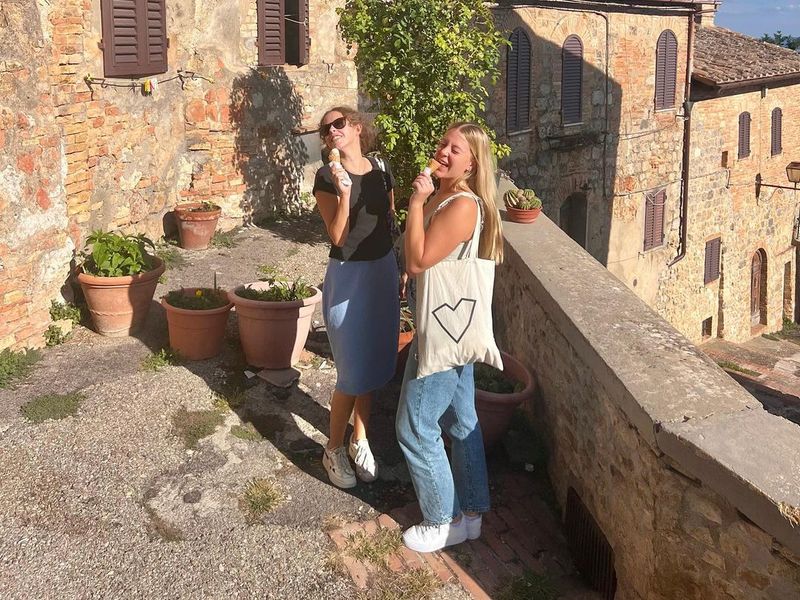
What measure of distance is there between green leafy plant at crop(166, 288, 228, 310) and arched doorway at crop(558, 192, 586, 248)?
9.62 metres

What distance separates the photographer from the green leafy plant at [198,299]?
548 cm

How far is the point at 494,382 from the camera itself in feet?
15.0

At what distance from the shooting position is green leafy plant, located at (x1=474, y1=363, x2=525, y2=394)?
4523 millimetres

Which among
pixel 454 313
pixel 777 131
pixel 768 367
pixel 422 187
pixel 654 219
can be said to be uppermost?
pixel 777 131

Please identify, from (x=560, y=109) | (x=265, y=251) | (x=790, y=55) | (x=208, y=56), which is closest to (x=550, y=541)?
(x=265, y=251)

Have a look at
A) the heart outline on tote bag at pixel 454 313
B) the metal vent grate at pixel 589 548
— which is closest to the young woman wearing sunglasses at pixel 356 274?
the heart outline on tote bag at pixel 454 313

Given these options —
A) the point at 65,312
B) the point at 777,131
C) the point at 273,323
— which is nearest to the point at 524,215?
the point at 273,323

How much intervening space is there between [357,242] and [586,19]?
1094cm

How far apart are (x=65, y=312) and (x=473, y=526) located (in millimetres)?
3662

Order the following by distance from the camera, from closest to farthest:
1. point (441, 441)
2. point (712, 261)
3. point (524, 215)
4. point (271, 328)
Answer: point (441, 441) < point (271, 328) < point (524, 215) < point (712, 261)

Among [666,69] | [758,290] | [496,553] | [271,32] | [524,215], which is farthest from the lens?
[758,290]

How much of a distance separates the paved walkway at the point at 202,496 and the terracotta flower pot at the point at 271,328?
16 cm

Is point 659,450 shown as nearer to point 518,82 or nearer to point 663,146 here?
point 518,82

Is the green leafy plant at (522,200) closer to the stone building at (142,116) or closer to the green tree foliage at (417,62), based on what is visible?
the green tree foliage at (417,62)
